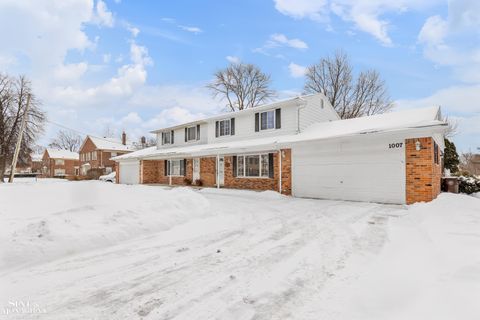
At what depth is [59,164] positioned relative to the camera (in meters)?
51.7

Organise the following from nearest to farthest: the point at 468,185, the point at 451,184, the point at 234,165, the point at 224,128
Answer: the point at 451,184
the point at 468,185
the point at 234,165
the point at 224,128

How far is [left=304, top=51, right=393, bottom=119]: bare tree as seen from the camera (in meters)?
27.3

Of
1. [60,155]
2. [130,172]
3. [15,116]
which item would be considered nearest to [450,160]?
[130,172]

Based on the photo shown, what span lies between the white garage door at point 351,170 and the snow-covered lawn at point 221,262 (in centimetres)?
294

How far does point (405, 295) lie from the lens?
2.75 metres

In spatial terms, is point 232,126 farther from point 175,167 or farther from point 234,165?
point 175,167

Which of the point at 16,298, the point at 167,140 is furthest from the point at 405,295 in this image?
the point at 167,140

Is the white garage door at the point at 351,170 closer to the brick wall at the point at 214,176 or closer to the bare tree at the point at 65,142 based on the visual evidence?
the brick wall at the point at 214,176

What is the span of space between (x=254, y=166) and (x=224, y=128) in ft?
14.6

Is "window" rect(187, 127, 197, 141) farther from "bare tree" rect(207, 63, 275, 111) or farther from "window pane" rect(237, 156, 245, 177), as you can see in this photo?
"bare tree" rect(207, 63, 275, 111)

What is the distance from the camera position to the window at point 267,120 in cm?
1540

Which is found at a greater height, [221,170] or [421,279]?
[221,170]

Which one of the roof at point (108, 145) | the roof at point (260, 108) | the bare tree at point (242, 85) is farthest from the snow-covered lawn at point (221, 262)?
the roof at point (108, 145)

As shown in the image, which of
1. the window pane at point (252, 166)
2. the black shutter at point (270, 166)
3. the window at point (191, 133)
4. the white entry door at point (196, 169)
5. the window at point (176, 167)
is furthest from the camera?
Answer: the window at point (191, 133)
